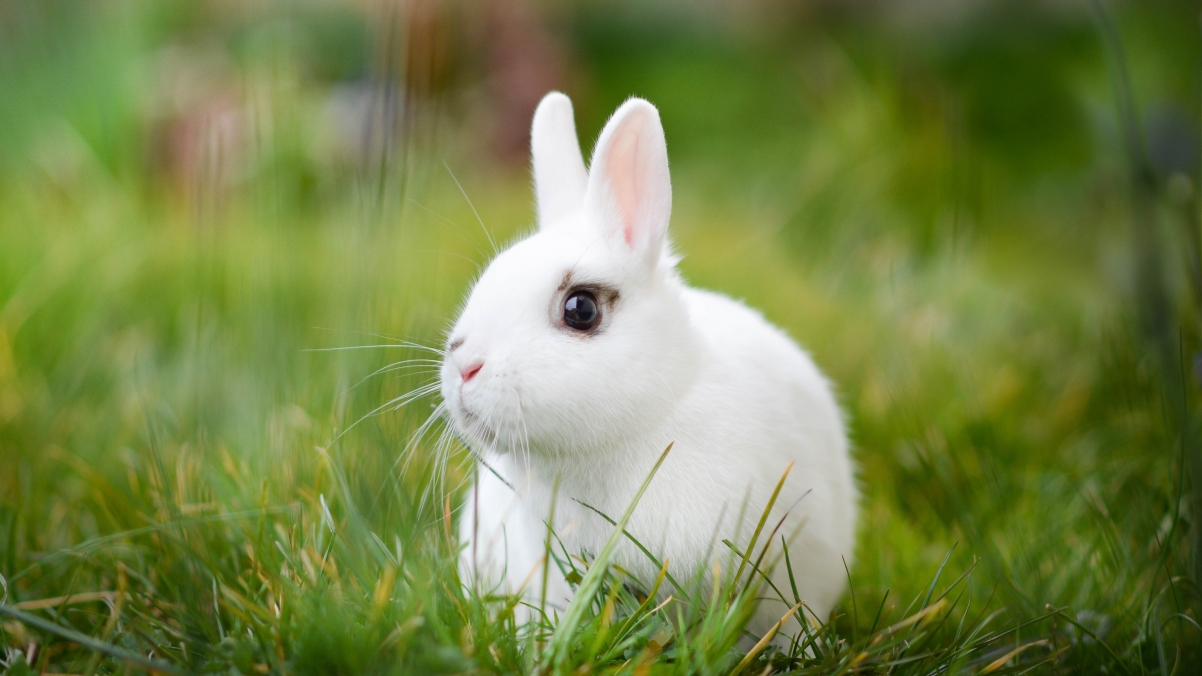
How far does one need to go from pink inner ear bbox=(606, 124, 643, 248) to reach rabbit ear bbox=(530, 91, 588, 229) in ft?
0.60

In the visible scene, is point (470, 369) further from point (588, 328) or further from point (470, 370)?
point (588, 328)

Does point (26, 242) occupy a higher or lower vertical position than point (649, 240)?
lower

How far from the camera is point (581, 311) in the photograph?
1.57 meters

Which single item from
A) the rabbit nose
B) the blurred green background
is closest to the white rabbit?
the rabbit nose

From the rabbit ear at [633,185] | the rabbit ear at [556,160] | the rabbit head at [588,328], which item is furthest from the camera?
the rabbit ear at [556,160]

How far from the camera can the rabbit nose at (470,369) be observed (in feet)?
4.97

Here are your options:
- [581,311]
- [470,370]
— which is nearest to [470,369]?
[470,370]

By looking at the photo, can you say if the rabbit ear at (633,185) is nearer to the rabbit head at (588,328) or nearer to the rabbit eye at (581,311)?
the rabbit head at (588,328)

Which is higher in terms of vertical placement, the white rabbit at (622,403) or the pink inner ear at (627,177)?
the pink inner ear at (627,177)

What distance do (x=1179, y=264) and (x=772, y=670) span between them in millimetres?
2478

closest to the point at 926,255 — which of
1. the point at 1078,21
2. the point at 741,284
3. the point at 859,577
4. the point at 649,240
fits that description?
the point at 741,284

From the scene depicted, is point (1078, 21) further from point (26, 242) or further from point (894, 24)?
point (26, 242)

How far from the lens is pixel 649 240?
165cm

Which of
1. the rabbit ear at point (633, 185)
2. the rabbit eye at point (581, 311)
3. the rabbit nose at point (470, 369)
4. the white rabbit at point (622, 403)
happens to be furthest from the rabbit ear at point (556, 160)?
the rabbit nose at point (470, 369)
